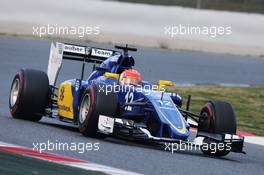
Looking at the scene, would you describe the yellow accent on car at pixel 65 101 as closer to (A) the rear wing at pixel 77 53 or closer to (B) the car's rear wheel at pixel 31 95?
(B) the car's rear wheel at pixel 31 95

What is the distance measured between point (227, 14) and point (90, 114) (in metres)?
23.1

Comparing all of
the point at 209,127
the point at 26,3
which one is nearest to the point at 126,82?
the point at 209,127

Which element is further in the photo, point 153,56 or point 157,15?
point 157,15

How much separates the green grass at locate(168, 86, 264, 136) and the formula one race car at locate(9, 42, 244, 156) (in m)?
3.81

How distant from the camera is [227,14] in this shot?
112 feet

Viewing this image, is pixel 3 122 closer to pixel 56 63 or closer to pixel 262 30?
pixel 56 63

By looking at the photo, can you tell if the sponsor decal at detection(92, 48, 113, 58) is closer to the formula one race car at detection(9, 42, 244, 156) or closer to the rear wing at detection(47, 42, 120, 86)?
the rear wing at detection(47, 42, 120, 86)

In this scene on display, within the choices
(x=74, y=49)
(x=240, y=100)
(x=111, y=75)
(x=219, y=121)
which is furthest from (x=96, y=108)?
(x=240, y=100)

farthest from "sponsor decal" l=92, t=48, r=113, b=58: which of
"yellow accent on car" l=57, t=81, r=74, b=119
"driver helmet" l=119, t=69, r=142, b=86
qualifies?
"driver helmet" l=119, t=69, r=142, b=86

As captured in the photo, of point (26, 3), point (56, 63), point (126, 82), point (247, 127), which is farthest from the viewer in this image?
point (26, 3)

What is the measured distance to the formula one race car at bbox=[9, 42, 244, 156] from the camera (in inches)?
453

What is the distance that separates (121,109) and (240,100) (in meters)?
8.67

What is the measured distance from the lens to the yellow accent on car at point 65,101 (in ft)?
42.7

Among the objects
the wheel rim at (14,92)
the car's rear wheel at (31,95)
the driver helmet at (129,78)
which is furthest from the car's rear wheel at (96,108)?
the wheel rim at (14,92)
